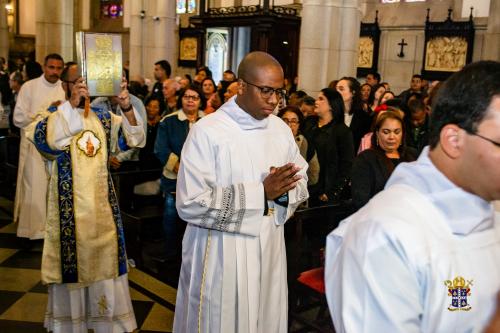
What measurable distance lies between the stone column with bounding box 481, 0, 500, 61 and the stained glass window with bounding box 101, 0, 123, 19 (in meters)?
14.4

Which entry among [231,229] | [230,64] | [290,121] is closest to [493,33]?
[230,64]

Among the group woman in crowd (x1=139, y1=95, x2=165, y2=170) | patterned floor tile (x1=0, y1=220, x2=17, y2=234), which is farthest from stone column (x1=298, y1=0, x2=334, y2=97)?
patterned floor tile (x1=0, y1=220, x2=17, y2=234)

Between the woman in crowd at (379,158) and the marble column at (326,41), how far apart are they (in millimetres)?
4495

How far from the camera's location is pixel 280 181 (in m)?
2.85

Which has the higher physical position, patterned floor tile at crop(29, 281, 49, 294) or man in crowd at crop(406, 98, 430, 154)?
man in crowd at crop(406, 98, 430, 154)

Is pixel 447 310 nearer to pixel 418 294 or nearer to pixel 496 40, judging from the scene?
pixel 418 294

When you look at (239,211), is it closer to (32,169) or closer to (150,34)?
(32,169)

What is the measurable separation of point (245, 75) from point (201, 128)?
365 millimetres

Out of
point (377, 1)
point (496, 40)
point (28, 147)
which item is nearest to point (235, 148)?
point (28, 147)

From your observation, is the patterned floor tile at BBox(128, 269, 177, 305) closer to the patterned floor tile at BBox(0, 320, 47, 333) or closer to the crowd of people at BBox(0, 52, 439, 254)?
the crowd of people at BBox(0, 52, 439, 254)

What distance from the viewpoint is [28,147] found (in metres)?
6.09

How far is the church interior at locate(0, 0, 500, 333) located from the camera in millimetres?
4652

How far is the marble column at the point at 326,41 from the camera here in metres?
8.45

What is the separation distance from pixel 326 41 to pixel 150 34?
620 centimetres
